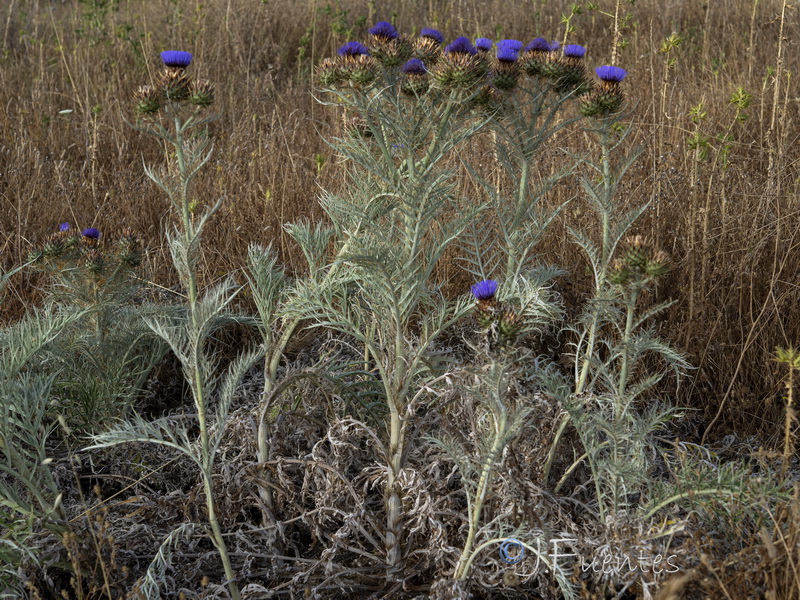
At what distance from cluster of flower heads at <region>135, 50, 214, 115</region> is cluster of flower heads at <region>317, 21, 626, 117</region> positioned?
0.34 meters

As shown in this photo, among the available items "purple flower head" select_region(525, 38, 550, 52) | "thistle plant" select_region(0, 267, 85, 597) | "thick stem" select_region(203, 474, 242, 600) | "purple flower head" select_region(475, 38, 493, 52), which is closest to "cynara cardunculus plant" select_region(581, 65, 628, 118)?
"purple flower head" select_region(525, 38, 550, 52)

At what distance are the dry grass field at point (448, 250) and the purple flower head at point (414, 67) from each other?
43cm

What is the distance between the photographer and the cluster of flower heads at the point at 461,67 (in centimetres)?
203

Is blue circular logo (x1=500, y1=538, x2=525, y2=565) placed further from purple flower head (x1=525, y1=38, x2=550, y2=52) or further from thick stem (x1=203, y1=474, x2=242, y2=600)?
purple flower head (x1=525, y1=38, x2=550, y2=52)

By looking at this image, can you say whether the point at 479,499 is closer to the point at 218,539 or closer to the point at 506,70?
the point at 218,539

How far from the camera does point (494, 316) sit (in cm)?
187

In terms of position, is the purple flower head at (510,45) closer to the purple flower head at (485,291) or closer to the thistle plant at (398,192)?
the thistle plant at (398,192)

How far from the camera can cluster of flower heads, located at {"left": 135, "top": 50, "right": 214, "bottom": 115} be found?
6.55ft

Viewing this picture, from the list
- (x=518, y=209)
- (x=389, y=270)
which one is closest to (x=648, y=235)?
(x=518, y=209)

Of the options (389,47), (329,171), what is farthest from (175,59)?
(329,171)

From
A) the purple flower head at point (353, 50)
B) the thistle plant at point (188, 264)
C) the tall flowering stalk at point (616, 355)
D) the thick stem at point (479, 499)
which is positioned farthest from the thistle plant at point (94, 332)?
the tall flowering stalk at point (616, 355)

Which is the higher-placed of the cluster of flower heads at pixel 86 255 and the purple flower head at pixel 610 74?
the purple flower head at pixel 610 74

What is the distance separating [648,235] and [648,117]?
2.04m

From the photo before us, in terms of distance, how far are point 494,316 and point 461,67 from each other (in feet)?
2.17
